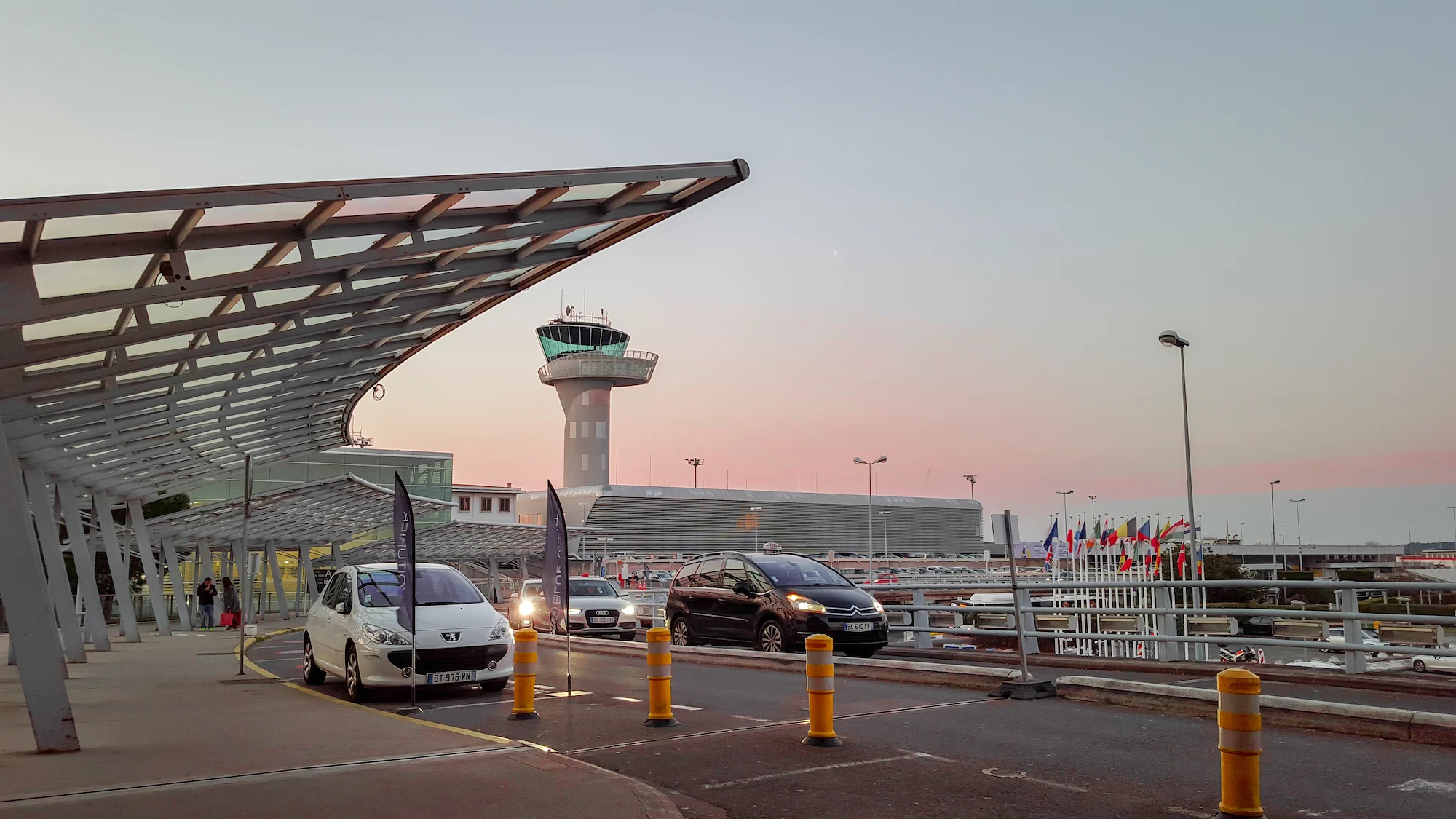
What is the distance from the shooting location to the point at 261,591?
44.6 meters

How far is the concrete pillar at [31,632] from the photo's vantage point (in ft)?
30.1

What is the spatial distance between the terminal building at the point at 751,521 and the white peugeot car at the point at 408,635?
88.1 m

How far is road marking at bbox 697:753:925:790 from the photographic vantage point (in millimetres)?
8023

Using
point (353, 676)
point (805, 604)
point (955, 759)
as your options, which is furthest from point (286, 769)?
point (805, 604)

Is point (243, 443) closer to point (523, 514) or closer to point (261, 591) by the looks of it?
point (261, 591)

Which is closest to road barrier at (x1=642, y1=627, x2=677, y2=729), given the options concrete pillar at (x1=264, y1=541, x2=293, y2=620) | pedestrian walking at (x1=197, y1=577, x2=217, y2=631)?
pedestrian walking at (x1=197, y1=577, x2=217, y2=631)

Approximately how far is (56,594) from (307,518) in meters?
19.1

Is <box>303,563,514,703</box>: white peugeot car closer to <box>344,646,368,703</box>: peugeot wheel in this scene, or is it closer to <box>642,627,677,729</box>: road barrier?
<box>344,646,368,703</box>: peugeot wheel

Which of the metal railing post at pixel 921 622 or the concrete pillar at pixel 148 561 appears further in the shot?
the concrete pillar at pixel 148 561

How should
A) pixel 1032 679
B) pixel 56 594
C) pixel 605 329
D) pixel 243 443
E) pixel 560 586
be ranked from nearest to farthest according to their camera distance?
pixel 1032 679 → pixel 560 586 → pixel 56 594 → pixel 243 443 → pixel 605 329

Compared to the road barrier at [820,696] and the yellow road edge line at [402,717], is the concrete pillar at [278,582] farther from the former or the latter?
A: the road barrier at [820,696]

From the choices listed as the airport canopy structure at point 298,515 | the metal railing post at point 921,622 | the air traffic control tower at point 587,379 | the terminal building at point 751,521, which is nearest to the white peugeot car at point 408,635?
the metal railing post at point 921,622

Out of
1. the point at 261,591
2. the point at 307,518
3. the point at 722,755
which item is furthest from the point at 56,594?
the point at 261,591

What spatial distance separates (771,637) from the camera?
1809 cm
